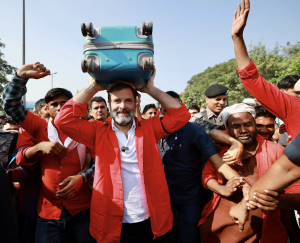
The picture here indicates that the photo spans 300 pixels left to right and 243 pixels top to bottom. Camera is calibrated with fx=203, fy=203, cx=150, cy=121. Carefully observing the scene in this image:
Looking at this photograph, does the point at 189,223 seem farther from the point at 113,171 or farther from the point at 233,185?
the point at 113,171

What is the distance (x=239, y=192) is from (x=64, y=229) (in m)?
1.95

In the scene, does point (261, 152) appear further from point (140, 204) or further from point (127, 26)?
point (127, 26)

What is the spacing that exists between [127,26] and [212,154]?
5.37 ft

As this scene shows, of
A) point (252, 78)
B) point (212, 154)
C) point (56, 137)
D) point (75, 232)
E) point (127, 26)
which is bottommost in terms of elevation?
point (75, 232)

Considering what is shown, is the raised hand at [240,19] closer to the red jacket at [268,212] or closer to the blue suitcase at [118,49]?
the blue suitcase at [118,49]

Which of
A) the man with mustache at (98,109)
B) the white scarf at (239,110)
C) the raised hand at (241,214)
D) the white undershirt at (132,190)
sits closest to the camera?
the raised hand at (241,214)

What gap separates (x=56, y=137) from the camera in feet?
7.72

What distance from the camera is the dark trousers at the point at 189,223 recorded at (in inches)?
98.9

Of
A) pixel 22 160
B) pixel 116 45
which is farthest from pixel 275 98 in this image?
pixel 22 160

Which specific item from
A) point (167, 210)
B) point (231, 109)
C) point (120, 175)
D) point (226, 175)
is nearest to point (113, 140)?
point (120, 175)

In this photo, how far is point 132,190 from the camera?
200cm

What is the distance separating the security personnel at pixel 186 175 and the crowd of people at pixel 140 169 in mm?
13

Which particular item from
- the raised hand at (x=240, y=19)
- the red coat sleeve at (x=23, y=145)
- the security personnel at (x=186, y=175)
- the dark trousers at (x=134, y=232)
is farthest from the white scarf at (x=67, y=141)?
the raised hand at (x=240, y=19)

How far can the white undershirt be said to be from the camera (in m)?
1.96
